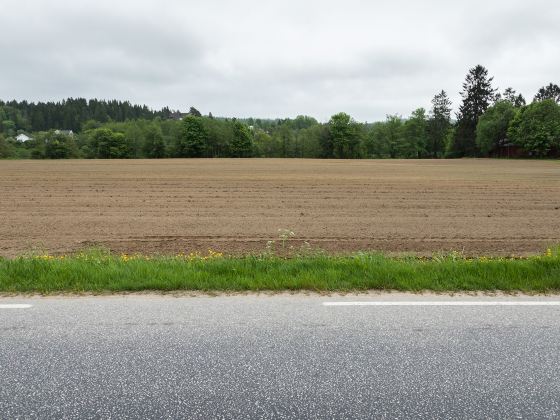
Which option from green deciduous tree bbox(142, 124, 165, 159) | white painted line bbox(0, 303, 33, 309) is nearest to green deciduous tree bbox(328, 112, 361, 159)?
green deciduous tree bbox(142, 124, 165, 159)

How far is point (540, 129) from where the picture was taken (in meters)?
63.1

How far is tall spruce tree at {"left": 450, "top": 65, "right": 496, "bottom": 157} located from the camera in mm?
84938

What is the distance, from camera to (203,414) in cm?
260

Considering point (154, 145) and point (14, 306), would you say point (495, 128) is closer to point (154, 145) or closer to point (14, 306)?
point (154, 145)

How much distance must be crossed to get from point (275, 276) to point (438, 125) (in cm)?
10176

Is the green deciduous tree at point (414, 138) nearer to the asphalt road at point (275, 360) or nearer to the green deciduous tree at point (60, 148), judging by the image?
the green deciduous tree at point (60, 148)

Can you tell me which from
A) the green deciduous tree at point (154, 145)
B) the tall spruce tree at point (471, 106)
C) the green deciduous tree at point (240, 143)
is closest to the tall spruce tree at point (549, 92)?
the tall spruce tree at point (471, 106)

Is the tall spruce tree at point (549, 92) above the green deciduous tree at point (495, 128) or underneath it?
above

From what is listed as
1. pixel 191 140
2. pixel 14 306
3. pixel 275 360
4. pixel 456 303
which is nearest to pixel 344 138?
pixel 191 140

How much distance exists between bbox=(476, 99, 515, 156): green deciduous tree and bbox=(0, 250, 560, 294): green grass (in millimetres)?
80198

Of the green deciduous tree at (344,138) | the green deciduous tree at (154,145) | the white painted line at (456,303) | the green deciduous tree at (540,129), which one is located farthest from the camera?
the green deciduous tree at (344,138)

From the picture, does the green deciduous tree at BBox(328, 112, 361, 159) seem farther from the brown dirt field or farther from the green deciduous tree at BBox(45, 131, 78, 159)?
the brown dirt field

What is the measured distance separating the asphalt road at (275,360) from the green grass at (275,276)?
590 mm

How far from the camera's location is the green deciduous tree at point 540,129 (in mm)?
62594
